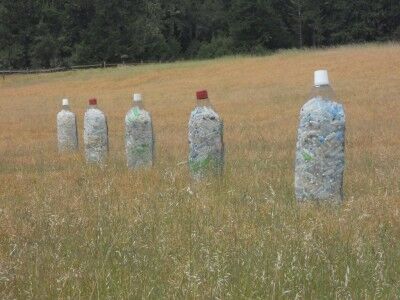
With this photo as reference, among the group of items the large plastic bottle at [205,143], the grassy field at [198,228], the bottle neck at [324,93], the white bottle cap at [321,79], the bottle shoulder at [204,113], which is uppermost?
the white bottle cap at [321,79]

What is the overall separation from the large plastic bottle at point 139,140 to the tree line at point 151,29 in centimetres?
5907

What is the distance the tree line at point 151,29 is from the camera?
69438mm

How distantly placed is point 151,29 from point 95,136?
62.4 meters

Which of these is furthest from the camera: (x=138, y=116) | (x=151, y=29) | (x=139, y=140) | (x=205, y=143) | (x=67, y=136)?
(x=151, y=29)

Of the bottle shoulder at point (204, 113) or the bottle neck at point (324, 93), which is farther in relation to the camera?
the bottle shoulder at point (204, 113)

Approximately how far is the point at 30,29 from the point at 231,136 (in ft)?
201

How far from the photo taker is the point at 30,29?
70938mm

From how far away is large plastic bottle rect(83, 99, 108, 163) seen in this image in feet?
37.4

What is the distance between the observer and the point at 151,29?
72312mm

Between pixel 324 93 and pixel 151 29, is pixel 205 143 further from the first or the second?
pixel 151 29

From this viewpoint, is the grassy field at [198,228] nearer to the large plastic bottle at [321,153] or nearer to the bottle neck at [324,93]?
the large plastic bottle at [321,153]

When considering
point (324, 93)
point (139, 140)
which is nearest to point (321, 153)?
point (324, 93)

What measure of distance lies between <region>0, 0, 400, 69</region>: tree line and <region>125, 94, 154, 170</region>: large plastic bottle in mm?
59070

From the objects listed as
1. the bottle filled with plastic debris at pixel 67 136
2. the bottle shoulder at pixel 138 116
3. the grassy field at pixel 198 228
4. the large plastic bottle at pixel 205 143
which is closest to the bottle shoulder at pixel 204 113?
the large plastic bottle at pixel 205 143
